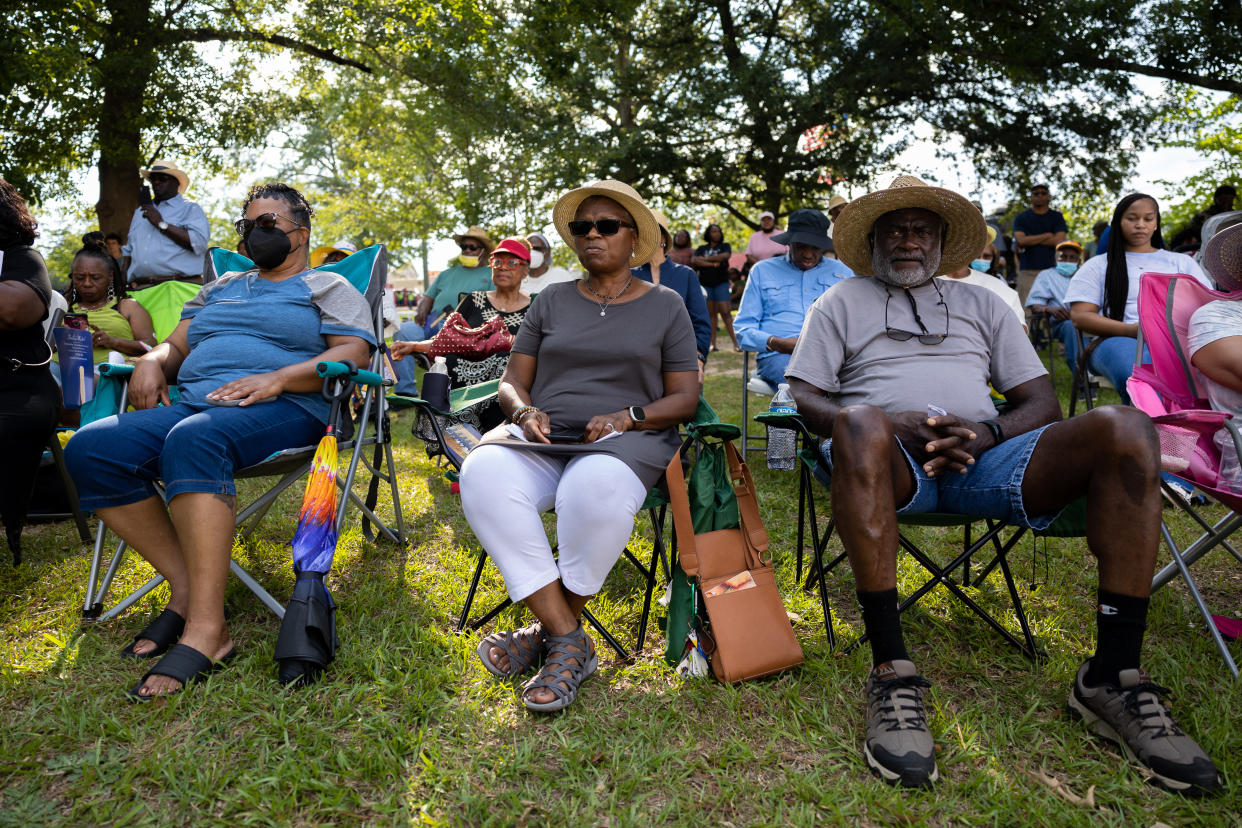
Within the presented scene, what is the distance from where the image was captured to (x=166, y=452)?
2.57 m

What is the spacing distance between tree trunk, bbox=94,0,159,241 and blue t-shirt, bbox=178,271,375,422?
8.19 m

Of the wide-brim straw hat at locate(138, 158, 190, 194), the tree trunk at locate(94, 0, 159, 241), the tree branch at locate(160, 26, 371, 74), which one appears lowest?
the wide-brim straw hat at locate(138, 158, 190, 194)

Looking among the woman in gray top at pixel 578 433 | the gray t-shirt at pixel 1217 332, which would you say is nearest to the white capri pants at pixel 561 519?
the woman in gray top at pixel 578 433

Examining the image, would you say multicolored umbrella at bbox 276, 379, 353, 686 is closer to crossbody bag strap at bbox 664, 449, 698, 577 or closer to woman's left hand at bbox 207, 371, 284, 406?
woman's left hand at bbox 207, 371, 284, 406

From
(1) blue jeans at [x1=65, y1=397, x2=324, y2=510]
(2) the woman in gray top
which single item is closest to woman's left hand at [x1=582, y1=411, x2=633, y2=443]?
(2) the woman in gray top

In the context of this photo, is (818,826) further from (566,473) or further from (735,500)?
(566,473)

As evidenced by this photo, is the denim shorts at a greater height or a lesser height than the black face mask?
lesser

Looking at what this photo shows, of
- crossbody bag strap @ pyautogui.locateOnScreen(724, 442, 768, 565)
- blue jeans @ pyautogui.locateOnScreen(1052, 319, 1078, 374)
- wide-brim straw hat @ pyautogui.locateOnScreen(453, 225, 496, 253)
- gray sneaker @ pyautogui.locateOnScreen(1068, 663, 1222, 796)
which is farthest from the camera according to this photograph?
wide-brim straw hat @ pyautogui.locateOnScreen(453, 225, 496, 253)

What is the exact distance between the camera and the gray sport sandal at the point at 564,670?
7.47 ft

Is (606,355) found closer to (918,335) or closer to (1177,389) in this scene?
(918,335)

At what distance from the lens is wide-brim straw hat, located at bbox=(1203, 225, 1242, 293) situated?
8.76 feet

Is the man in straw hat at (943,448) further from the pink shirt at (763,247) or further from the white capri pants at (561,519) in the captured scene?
the pink shirt at (763,247)

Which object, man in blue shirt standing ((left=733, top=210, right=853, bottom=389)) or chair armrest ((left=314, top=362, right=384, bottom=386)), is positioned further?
man in blue shirt standing ((left=733, top=210, right=853, bottom=389))

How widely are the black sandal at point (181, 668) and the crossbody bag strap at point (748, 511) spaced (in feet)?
5.73
